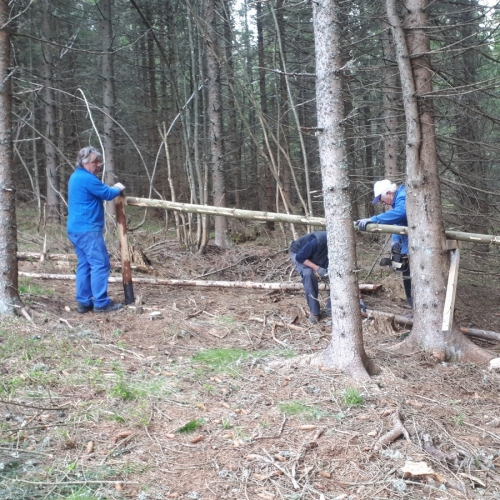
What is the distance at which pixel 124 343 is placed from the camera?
5.80m

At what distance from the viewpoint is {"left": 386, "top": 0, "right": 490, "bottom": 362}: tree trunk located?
587 cm

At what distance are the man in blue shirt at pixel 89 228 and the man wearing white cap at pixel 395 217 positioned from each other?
3.44 metres

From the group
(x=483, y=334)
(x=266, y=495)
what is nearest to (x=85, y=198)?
(x=266, y=495)

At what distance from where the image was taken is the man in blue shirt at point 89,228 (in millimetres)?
6855

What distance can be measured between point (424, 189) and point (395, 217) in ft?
3.32

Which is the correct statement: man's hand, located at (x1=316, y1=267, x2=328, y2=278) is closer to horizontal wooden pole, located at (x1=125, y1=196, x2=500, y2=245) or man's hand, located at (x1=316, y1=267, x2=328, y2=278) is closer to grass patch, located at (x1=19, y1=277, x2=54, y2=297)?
horizontal wooden pole, located at (x1=125, y1=196, x2=500, y2=245)

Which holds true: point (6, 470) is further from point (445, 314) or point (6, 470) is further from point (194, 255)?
point (194, 255)

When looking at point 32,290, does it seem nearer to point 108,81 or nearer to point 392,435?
point 392,435

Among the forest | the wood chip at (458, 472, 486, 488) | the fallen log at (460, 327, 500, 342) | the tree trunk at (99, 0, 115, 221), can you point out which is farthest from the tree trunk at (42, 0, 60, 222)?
the wood chip at (458, 472, 486, 488)

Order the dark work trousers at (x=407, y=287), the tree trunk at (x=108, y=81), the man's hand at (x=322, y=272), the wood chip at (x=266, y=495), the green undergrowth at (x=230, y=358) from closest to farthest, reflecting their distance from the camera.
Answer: the wood chip at (x=266, y=495) → the green undergrowth at (x=230, y=358) → the man's hand at (x=322, y=272) → the dark work trousers at (x=407, y=287) → the tree trunk at (x=108, y=81)

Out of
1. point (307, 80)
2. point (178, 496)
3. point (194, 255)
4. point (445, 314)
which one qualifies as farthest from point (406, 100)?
point (307, 80)

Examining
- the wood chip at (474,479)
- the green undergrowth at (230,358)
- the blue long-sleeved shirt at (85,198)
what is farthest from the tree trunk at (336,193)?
the blue long-sleeved shirt at (85,198)

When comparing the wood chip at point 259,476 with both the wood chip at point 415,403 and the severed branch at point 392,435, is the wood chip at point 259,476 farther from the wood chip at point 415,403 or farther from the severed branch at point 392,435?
the wood chip at point 415,403

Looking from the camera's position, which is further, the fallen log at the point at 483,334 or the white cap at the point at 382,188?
the white cap at the point at 382,188
